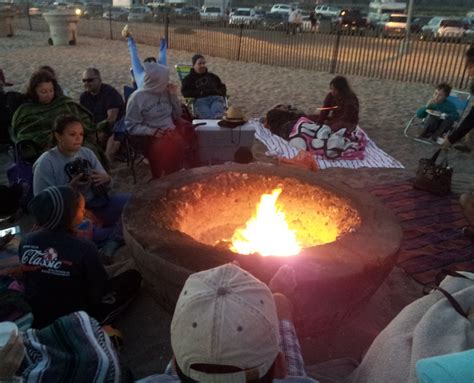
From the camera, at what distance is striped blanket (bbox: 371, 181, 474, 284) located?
3.76 meters

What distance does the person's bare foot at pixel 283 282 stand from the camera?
2053 mm

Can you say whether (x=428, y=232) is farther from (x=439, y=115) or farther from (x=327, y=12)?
(x=327, y=12)

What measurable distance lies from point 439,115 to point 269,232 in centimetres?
494

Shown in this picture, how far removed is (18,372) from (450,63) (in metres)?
13.0

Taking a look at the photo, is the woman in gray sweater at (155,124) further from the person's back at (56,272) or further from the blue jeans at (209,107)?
the person's back at (56,272)

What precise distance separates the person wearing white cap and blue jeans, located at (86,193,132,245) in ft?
8.76

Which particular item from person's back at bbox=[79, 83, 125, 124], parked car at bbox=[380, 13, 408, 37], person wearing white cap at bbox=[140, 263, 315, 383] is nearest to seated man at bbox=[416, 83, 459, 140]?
person's back at bbox=[79, 83, 125, 124]

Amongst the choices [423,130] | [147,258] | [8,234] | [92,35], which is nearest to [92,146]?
[8,234]

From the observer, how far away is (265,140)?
692 centimetres

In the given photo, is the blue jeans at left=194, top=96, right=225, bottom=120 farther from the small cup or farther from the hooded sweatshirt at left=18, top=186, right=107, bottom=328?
the small cup

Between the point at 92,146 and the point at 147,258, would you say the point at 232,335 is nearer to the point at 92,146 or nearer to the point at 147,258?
the point at 147,258

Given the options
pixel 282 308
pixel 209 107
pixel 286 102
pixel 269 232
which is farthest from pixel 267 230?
pixel 286 102

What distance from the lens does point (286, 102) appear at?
9.15 metres

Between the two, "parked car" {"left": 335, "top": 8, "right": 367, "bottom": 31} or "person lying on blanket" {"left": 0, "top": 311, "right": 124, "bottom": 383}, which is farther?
"parked car" {"left": 335, "top": 8, "right": 367, "bottom": 31}
